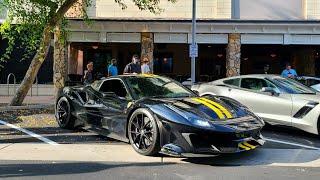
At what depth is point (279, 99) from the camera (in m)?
10.2

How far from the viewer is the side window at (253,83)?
10917 millimetres

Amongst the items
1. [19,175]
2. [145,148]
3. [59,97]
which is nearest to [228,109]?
[145,148]

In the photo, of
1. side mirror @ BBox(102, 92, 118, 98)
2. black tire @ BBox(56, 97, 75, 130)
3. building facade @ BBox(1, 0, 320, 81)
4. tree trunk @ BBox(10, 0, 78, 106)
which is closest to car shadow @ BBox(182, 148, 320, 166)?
side mirror @ BBox(102, 92, 118, 98)

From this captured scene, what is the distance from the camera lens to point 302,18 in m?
21.4

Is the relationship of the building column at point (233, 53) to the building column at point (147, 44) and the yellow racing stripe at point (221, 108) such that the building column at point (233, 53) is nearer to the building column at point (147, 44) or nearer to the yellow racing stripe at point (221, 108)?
the building column at point (147, 44)

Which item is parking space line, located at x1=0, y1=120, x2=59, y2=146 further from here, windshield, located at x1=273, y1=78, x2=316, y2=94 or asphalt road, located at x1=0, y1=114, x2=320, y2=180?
windshield, located at x1=273, y1=78, x2=316, y2=94

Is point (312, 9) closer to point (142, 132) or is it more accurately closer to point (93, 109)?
point (93, 109)

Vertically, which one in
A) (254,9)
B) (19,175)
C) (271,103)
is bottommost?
(19,175)

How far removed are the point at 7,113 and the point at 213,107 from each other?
683cm

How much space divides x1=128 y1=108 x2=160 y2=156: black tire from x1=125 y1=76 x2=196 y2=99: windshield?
0.57 metres

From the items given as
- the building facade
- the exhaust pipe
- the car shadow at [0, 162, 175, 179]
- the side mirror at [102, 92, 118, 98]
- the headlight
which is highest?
the building facade

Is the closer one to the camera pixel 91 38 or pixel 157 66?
pixel 91 38

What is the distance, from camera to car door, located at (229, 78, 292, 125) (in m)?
10.0

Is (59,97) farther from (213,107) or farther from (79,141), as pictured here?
(213,107)
